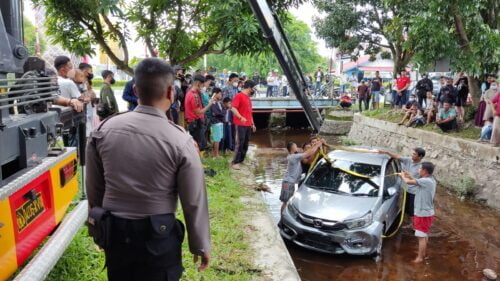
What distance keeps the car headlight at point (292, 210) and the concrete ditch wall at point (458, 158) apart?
5.21m

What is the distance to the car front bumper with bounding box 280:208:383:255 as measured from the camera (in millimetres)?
6012

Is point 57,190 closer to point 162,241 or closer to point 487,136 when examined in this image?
point 162,241

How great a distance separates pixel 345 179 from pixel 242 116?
271cm

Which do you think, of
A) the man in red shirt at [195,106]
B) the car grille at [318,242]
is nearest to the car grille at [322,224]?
the car grille at [318,242]

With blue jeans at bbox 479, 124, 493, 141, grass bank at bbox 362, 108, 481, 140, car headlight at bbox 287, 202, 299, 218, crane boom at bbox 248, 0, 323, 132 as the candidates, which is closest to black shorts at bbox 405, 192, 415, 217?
car headlight at bbox 287, 202, 299, 218

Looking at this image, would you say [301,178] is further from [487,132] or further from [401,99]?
[401,99]

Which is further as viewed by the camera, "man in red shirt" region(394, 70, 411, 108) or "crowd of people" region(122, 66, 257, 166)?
"man in red shirt" region(394, 70, 411, 108)

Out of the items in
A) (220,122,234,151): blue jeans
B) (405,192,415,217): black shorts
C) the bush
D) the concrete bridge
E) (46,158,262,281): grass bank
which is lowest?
the bush

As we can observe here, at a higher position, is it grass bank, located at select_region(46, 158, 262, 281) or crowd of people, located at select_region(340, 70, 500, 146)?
crowd of people, located at select_region(340, 70, 500, 146)

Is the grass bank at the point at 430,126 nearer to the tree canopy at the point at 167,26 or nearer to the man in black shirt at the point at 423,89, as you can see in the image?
the man in black shirt at the point at 423,89

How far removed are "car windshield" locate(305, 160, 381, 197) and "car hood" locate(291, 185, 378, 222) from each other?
0.18 m

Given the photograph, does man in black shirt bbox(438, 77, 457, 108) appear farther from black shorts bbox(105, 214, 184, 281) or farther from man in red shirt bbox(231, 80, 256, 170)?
black shorts bbox(105, 214, 184, 281)

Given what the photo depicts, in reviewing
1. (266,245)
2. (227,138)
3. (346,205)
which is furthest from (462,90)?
(266,245)

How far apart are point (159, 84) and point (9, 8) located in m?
1.64
